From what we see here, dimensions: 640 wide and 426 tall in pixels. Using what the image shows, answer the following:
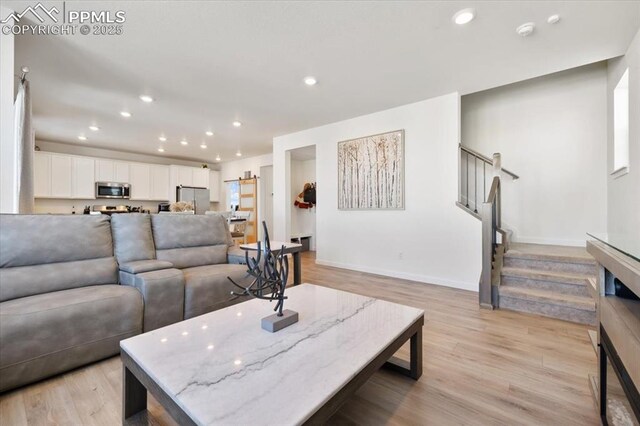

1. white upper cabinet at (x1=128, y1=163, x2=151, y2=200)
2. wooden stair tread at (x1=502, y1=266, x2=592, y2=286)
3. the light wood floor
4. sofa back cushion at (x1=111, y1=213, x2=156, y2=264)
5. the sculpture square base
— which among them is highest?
white upper cabinet at (x1=128, y1=163, x2=151, y2=200)

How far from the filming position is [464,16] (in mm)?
2121

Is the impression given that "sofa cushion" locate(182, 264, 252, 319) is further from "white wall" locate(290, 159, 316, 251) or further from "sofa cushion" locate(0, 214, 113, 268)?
"white wall" locate(290, 159, 316, 251)

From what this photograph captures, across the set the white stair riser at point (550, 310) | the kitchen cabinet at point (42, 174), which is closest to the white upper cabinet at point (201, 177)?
the kitchen cabinet at point (42, 174)

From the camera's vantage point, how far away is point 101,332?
1842mm

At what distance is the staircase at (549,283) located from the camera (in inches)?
99.3

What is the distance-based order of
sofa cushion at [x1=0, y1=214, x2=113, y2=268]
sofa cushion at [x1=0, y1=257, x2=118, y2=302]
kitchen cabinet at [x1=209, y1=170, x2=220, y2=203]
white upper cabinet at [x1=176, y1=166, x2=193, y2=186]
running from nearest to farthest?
sofa cushion at [x1=0, y1=257, x2=118, y2=302] → sofa cushion at [x1=0, y1=214, x2=113, y2=268] → white upper cabinet at [x1=176, y1=166, x2=193, y2=186] → kitchen cabinet at [x1=209, y1=170, x2=220, y2=203]

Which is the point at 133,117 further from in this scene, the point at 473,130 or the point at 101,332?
the point at 473,130

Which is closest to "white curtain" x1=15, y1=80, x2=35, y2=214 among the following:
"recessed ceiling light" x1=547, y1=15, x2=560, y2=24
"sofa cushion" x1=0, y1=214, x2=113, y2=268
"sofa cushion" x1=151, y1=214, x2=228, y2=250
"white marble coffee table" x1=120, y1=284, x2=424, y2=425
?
"sofa cushion" x1=0, y1=214, x2=113, y2=268

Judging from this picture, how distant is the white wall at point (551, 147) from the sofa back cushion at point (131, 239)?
15.4 ft

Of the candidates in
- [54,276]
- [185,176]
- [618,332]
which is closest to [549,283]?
[618,332]

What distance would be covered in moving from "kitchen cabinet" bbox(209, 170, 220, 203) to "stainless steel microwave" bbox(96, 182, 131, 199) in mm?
2271

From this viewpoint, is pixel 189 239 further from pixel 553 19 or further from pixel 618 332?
pixel 553 19

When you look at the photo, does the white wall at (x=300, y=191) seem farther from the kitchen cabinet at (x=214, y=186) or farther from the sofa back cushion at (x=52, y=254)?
the sofa back cushion at (x=52, y=254)

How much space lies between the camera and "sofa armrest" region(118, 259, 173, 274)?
2217 millimetres
